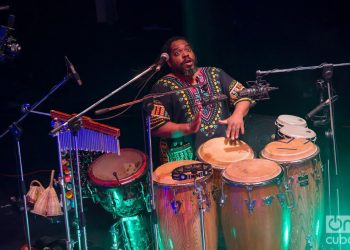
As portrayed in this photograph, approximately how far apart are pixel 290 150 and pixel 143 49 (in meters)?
3.00

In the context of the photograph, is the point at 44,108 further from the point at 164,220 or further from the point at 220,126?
the point at 164,220

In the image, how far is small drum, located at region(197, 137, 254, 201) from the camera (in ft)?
11.3

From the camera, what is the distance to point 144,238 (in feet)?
12.5

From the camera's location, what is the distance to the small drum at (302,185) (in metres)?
3.32

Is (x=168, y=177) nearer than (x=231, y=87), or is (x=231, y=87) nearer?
(x=168, y=177)

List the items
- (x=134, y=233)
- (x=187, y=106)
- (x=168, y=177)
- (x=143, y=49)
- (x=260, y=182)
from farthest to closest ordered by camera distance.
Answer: (x=143, y=49), (x=187, y=106), (x=134, y=233), (x=168, y=177), (x=260, y=182)

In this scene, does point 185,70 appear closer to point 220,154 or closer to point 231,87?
point 231,87

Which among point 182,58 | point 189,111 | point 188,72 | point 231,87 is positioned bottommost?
point 189,111

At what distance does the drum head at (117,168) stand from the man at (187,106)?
35 cm

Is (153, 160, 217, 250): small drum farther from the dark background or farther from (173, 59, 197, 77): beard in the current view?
the dark background

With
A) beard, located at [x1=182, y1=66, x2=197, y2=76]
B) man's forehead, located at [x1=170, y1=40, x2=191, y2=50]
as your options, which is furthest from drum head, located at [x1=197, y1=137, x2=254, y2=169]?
man's forehead, located at [x1=170, y1=40, x2=191, y2=50]

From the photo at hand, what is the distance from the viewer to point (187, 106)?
13.4 ft
